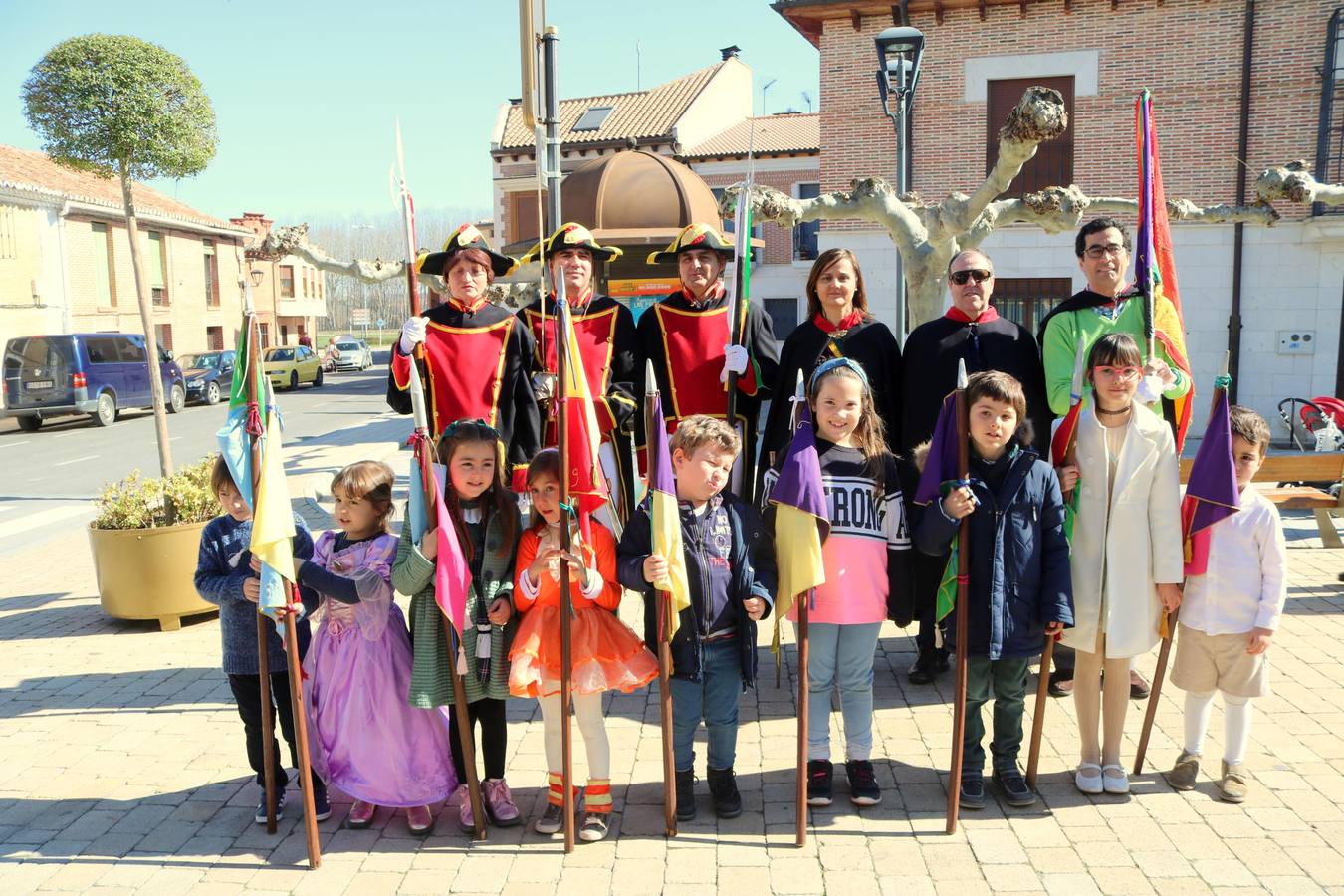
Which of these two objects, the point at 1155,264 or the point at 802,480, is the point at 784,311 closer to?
the point at 1155,264

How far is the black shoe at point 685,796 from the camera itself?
3727mm

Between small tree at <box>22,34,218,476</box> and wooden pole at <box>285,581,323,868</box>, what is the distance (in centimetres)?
552

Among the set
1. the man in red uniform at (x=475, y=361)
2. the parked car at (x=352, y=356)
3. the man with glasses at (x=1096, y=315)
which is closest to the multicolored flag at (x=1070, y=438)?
the man with glasses at (x=1096, y=315)

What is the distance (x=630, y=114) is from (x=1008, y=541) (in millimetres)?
29481

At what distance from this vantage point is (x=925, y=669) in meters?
5.17

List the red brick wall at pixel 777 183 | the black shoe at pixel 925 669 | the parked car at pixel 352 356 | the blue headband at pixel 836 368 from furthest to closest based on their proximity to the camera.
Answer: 1. the parked car at pixel 352 356
2. the red brick wall at pixel 777 183
3. the black shoe at pixel 925 669
4. the blue headband at pixel 836 368

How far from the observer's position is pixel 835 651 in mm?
3836

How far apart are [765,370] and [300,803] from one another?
273 cm

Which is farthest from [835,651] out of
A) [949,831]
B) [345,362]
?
[345,362]

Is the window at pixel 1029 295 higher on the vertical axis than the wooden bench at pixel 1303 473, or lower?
higher

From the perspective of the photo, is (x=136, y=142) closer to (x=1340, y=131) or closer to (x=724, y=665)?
(x=724, y=665)

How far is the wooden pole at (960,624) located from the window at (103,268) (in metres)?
32.4

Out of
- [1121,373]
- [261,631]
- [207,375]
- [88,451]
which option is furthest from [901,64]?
[207,375]

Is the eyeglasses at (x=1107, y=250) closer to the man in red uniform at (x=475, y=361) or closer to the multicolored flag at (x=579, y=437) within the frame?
the multicolored flag at (x=579, y=437)
